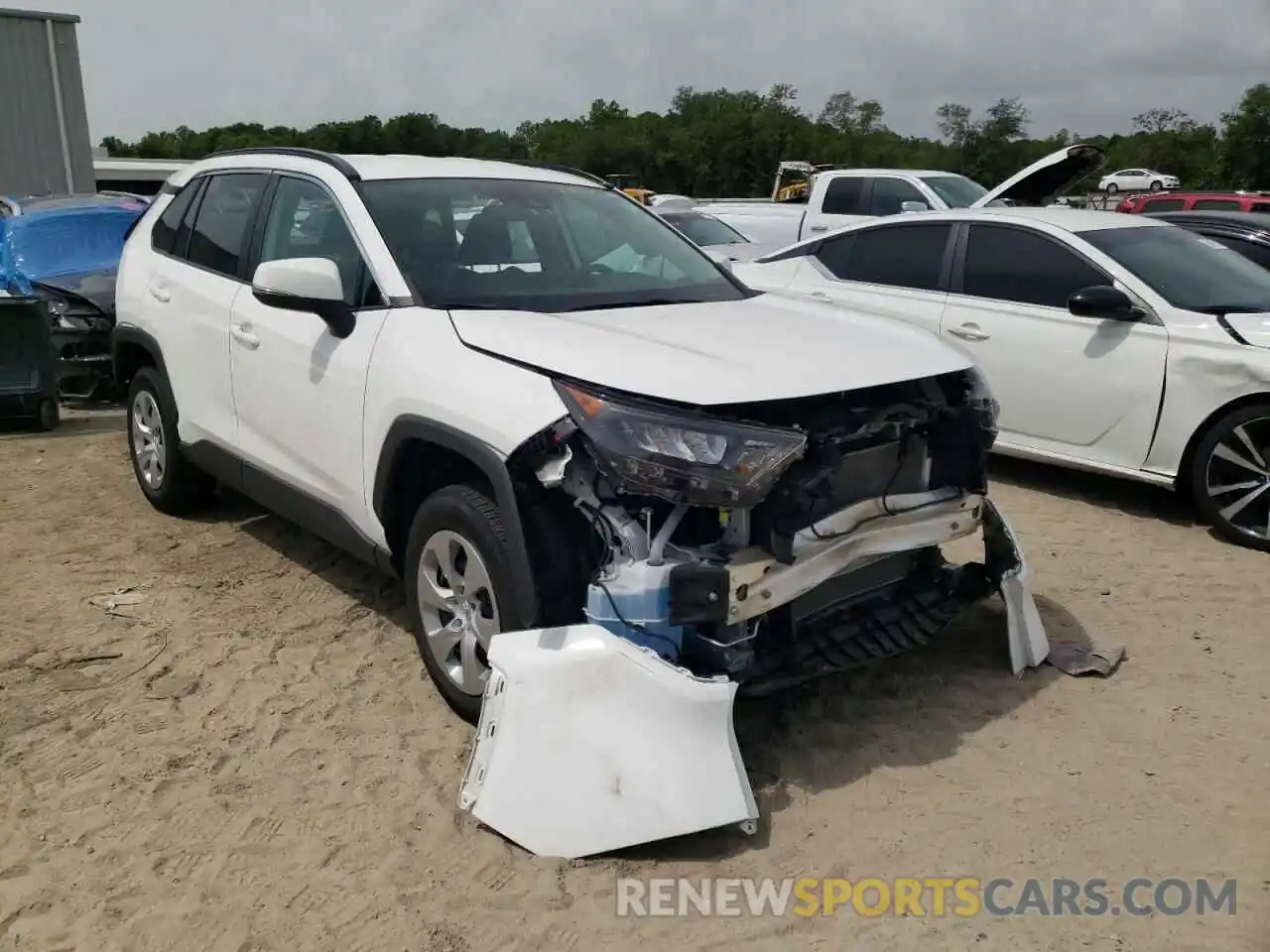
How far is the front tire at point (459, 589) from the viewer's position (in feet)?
10.8

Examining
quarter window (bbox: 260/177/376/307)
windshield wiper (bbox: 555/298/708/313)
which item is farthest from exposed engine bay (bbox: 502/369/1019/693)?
quarter window (bbox: 260/177/376/307)

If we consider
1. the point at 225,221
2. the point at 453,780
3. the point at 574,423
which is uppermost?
the point at 225,221

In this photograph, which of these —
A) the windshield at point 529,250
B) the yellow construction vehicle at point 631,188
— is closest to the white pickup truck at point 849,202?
the yellow construction vehicle at point 631,188

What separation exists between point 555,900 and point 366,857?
0.57 metres

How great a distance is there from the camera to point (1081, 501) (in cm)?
629

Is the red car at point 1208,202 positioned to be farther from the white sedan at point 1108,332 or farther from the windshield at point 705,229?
the white sedan at point 1108,332

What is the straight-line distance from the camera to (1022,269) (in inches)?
255

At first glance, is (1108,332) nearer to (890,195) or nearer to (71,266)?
(71,266)

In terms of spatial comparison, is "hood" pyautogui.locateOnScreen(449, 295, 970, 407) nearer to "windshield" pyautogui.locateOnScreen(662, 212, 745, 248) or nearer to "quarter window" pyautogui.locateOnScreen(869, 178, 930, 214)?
"windshield" pyautogui.locateOnScreen(662, 212, 745, 248)

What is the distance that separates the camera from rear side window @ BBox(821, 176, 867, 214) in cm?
1439

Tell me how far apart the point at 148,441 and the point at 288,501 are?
1.82 m

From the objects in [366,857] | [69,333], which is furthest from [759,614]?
[69,333]

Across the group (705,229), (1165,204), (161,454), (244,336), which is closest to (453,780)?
(244,336)

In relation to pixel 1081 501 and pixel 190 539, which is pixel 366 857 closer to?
pixel 190 539
